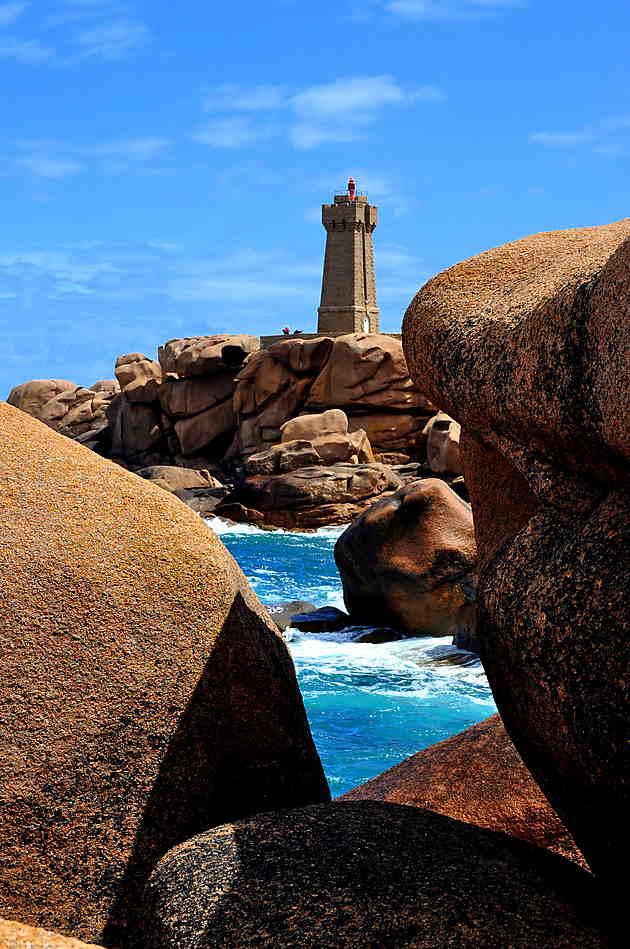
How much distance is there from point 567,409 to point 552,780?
136 cm

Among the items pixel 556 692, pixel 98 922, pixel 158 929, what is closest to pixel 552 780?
pixel 556 692

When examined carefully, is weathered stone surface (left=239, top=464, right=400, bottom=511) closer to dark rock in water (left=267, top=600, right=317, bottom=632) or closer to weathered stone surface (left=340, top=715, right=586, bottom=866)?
dark rock in water (left=267, top=600, right=317, bottom=632)

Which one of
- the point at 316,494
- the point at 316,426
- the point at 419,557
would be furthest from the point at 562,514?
the point at 316,426

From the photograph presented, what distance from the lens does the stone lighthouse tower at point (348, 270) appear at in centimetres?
6116

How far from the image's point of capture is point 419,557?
15539mm

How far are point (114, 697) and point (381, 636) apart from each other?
1310 cm

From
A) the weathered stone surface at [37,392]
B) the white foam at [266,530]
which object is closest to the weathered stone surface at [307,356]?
the white foam at [266,530]

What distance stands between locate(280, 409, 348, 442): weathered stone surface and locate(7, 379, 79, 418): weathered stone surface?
21.9m

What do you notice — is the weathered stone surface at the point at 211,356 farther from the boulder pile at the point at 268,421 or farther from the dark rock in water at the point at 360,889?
the dark rock in water at the point at 360,889

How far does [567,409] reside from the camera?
3396mm

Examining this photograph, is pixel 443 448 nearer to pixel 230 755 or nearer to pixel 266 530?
pixel 266 530

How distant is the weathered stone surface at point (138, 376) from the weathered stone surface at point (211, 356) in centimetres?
117

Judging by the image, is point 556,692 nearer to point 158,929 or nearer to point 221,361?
point 158,929

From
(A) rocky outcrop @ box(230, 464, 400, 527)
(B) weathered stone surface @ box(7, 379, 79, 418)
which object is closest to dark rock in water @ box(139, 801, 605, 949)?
(A) rocky outcrop @ box(230, 464, 400, 527)
